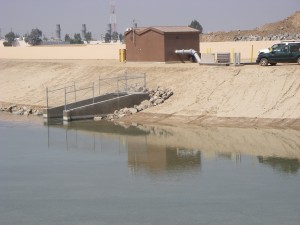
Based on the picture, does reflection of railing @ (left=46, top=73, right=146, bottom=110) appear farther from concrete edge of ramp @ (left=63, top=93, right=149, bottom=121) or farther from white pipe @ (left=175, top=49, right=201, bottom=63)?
white pipe @ (left=175, top=49, right=201, bottom=63)

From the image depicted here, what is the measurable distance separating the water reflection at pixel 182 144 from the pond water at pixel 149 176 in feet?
0.14

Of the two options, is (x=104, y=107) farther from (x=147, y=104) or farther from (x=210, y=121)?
(x=210, y=121)

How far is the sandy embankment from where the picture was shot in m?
36.1

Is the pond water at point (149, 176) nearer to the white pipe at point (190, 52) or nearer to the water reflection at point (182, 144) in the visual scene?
the water reflection at point (182, 144)

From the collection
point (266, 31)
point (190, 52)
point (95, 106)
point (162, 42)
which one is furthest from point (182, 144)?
point (266, 31)

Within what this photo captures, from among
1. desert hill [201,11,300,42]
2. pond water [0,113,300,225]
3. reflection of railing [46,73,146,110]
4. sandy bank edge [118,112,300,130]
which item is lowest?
pond water [0,113,300,225]

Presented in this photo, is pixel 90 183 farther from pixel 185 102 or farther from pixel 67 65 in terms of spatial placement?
pixel 67 65

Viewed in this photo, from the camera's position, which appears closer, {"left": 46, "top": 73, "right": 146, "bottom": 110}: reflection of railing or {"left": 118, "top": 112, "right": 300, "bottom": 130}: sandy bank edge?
{"left": 118, "top": 112, "right": 300, "bottom": 130}: sandy bank edge

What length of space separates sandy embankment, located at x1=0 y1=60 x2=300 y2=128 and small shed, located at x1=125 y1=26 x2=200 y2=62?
4.09 ft

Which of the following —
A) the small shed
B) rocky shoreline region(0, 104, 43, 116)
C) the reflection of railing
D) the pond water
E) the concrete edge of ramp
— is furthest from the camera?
the small shed

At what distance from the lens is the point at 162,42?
51.6 m

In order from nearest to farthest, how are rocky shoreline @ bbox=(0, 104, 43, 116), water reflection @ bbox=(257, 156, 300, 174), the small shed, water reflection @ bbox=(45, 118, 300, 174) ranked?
water reflection @ bbox=(257, 156, 300, 174), water reflection @ bbox=(45, 118, 300, 174), rocky shoreline @ bbox=(0, 104, 43, 116), the small shed

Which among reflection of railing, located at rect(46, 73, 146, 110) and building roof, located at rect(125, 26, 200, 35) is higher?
building roof, located at rect(125, 26, 200, 35)

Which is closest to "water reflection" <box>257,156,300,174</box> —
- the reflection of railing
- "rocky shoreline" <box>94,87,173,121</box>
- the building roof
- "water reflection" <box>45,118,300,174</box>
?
"water reflection" <box>45,118,300,174</box>
